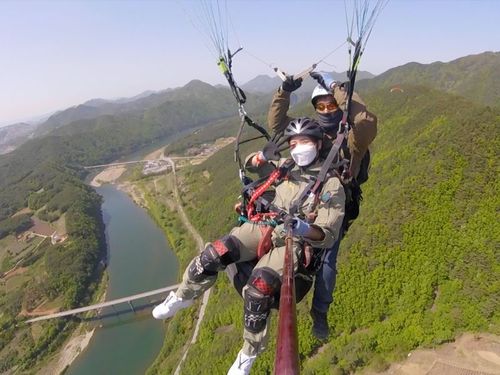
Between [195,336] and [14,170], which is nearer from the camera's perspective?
[195,336]

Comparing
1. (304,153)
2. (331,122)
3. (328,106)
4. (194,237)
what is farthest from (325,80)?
(194,237)

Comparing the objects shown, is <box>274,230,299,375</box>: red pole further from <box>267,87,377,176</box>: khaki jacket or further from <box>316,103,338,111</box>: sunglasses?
<box>316,103,338,111</box>: sunglasses

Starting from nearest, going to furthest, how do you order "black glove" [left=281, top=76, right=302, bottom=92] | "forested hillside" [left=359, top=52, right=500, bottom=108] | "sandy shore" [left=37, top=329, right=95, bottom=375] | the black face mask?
"black glove" [left=281, top=76, right=302, bottom=92] → the black face mask → "sandy shore" [left=37, top=329, right=95, bottom=375] → "forested hillside" [left=359, top=52, right=500, bottom=108]

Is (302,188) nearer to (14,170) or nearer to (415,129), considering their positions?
(415,129)

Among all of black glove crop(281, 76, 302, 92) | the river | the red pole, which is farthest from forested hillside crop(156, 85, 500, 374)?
the red pole

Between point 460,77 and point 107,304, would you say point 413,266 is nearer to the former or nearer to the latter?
point 107,304

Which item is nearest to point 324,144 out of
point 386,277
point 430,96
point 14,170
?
point 386,277
